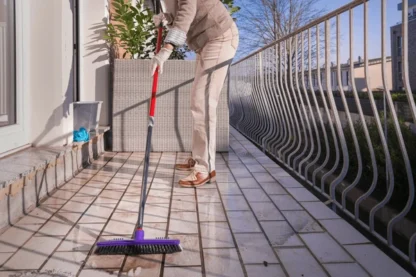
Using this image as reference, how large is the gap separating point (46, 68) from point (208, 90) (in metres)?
0.98

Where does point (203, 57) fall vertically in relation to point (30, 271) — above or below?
above

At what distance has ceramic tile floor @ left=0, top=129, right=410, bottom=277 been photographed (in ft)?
4.67

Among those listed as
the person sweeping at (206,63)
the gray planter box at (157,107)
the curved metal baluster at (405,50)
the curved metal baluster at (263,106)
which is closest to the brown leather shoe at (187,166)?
the person sweeping at (206,63)

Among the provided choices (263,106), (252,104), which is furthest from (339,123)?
(252,104)

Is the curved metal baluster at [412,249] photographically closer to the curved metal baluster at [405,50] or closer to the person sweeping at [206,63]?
the curved metal baluster at [405,50]

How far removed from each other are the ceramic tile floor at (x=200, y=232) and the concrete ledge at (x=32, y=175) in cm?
5

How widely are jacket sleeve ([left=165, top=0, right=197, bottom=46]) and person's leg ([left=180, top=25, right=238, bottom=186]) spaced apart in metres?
0.38

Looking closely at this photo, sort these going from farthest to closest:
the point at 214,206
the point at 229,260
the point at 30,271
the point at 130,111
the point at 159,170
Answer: the point at 130,111
the point at 159,170
the point at 214,206
the point at 229,260
the point at 30,271

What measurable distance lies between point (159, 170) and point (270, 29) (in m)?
14.1

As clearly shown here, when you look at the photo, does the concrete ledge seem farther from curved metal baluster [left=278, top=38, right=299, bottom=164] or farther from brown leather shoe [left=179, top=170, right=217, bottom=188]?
curved metal baluster [left=278, top=38, right=299, bottom=164]

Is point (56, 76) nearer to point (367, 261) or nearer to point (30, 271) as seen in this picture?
point (30, 271)

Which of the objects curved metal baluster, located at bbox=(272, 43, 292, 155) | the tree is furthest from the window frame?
the tree

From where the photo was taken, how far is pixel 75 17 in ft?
12.5

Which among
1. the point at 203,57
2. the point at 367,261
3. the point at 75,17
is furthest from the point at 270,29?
the point at 367,261
